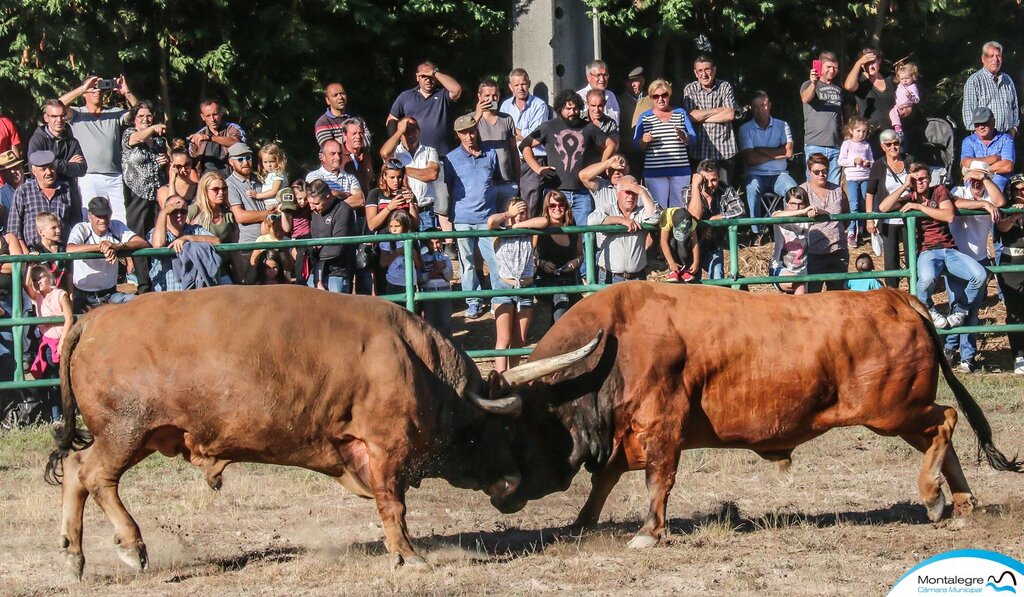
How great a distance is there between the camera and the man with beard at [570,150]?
42.2 ft

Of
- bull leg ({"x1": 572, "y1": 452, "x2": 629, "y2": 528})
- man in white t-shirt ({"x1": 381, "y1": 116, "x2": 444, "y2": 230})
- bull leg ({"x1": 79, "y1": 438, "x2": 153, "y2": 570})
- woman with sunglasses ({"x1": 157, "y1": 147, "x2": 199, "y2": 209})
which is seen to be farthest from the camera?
man in white t-shirt ({"x1": 381, "y1": 116, "x2": 444, "y2": 230})

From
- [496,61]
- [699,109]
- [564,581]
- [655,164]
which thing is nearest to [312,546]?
[564,581]

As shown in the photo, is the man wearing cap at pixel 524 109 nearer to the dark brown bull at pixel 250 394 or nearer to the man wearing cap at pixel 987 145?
the man wearing cap at pixel 987 145

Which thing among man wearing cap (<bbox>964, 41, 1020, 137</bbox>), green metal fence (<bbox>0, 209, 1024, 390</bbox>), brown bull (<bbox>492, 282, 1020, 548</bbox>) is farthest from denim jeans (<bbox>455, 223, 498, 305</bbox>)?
man wearing cap (<bbox>964, 41, 1020, 137</bbox>)

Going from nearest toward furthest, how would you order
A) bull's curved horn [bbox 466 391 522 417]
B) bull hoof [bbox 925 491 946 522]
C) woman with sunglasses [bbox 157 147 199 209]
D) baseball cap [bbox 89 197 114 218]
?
bull's curved horn [bbox 466 391 522 417] → bull hoof [bbox 925 491 946 522] → baseball cap [bbox 89 197 114 218] → woman with sunglasses [bbox 157 147 199 209]

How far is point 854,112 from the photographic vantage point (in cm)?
1491

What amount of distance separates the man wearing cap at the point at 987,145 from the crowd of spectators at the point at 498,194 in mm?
19

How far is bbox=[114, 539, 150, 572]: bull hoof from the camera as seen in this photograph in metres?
7.54

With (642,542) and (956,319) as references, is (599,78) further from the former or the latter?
(642,542)

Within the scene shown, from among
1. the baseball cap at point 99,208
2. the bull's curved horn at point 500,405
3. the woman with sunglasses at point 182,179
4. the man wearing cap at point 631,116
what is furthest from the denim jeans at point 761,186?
the bull's curved horn at point 500,405

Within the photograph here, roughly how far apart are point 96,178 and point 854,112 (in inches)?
297

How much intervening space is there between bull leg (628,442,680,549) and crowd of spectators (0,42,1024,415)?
3766 mm

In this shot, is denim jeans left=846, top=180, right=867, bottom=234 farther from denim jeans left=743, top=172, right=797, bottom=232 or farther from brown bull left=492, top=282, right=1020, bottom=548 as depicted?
brown bull left=492, top=282, right=1020, bottom=548

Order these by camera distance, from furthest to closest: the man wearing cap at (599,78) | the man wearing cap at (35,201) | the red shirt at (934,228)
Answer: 1. the man wearing cap at (599,78)
2. the red shirt at (934,228)
3. the man wearing cap at (35,201)
